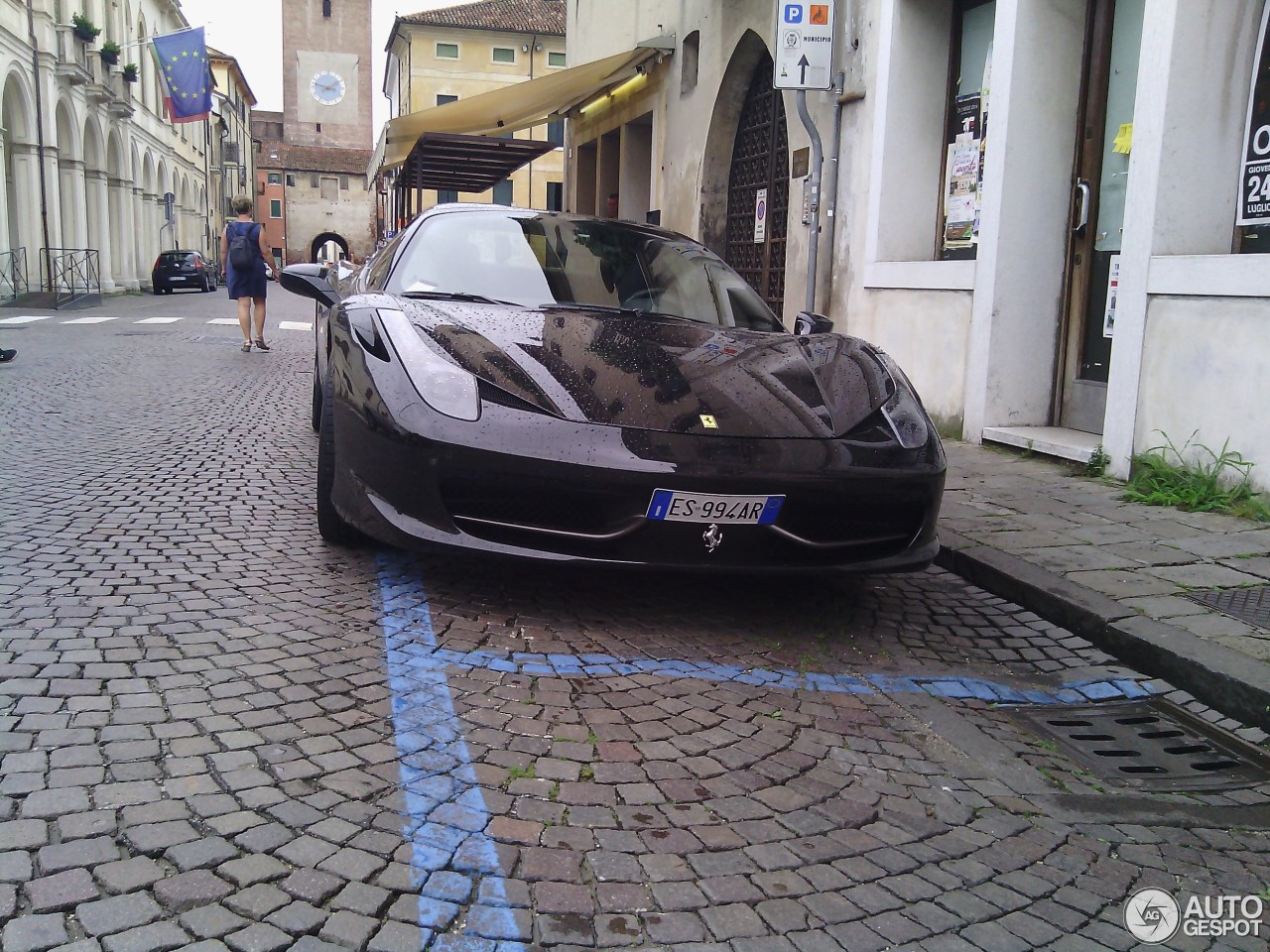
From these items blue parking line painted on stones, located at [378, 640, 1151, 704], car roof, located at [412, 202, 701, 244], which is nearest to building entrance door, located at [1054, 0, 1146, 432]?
car roof, located at [412, 202, 701, 244]

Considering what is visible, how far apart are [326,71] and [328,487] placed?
8133 cm

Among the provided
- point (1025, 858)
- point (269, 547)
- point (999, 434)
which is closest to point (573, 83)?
point (999, 434)

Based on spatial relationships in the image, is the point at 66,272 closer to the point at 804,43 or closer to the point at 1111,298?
the point at 804,43

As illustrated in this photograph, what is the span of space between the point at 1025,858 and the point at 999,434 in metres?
5.10

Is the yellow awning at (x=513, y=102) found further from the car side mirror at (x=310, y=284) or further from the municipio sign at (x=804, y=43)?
the car side mirror at (x=310, y=284)

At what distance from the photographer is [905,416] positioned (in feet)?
12.7

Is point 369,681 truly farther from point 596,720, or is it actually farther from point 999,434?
Answer: point 999,434

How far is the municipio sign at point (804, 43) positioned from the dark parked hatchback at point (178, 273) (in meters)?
31.5

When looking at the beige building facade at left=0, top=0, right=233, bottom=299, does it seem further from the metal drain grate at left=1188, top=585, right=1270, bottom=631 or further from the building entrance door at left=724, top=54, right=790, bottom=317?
the metal drain grate at left=1188, top=585, right=1270, bottom=631

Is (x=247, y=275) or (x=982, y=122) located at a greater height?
(x=982, y=122)

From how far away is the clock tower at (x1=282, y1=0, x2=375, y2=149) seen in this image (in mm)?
76188

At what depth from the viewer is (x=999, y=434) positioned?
23.1ft

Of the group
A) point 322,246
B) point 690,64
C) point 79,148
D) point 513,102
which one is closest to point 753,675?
point 690,64

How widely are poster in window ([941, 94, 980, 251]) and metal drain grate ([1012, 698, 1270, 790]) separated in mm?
5594
